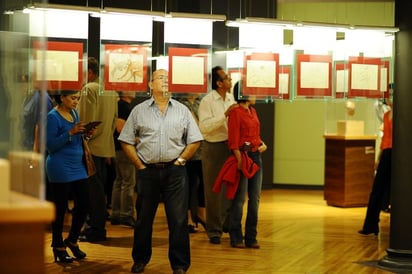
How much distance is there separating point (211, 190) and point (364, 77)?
179cm

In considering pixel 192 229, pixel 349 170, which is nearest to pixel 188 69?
pixel 192 229

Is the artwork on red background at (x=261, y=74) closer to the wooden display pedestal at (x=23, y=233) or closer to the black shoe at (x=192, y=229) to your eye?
the black shoe at (x=192, y=229)

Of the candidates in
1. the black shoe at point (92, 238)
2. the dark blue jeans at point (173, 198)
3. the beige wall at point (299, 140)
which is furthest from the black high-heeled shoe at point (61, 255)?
the beige wall at point (299, 140)

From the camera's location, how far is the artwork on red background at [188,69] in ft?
21.2

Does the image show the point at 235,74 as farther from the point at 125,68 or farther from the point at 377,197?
the point at 377,197

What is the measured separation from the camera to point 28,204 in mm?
3002

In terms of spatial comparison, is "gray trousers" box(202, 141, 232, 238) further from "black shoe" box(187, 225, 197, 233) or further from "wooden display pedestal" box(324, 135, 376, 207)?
"wooden display pedestal" box(324, 135, 376, 207)

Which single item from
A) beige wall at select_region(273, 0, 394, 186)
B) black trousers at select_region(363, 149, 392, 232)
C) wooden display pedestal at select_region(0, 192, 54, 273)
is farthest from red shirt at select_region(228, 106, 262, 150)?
beige wall at select_region(273, 0, 394, 186)

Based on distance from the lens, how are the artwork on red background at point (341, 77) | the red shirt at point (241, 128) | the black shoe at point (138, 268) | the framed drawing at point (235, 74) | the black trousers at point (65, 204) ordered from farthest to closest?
1. the red shirt at point (241, 128)
2. the artwork on red background at point (341, 77)
3. the framed drawing at point (235, 74)
4. the black trousers at point (65, 204)
5. the black shoe at point (138, 268)

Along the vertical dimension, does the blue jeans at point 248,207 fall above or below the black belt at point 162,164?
below

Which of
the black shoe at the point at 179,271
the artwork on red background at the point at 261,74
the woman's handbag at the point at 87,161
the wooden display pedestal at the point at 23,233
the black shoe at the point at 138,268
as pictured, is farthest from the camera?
the artwork on red background at the point at 261,74

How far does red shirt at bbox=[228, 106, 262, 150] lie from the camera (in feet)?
24.3

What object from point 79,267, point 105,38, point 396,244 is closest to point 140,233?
point 79,267

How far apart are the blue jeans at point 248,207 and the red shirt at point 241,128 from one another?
0.13m
